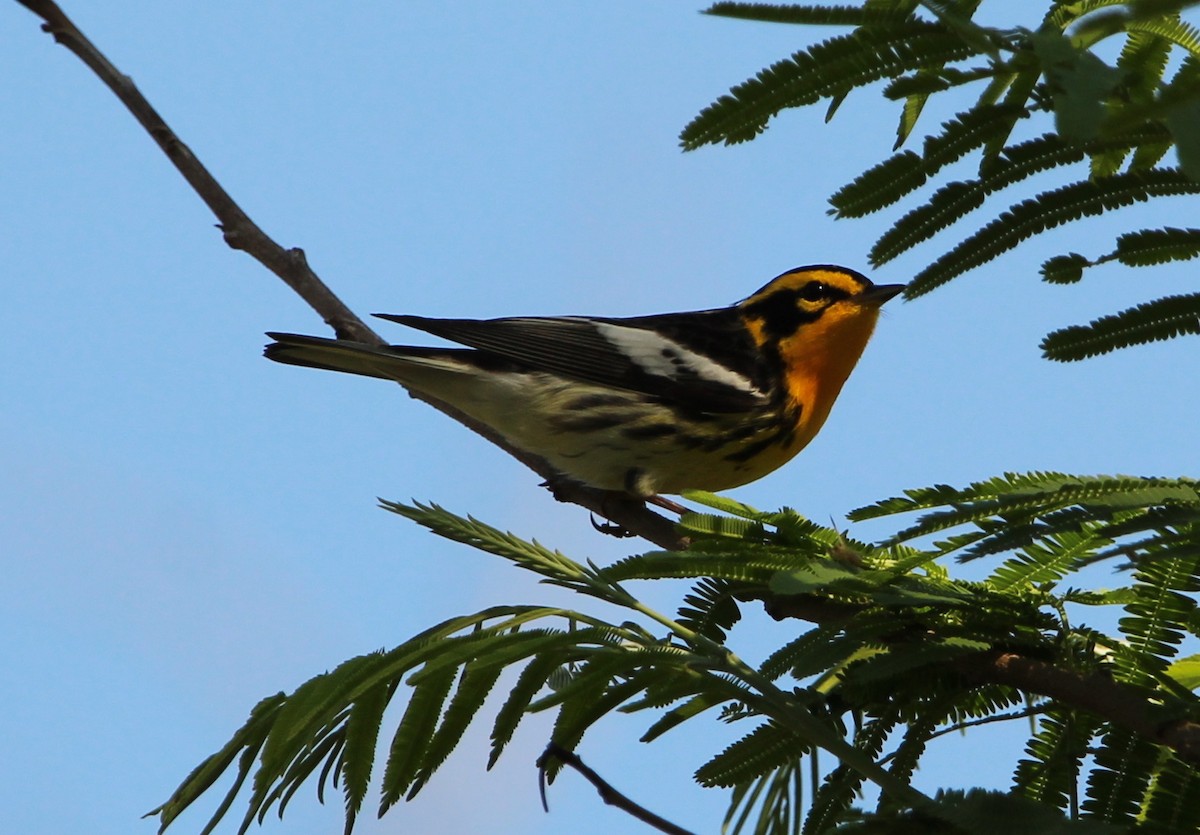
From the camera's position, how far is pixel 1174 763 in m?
2.01

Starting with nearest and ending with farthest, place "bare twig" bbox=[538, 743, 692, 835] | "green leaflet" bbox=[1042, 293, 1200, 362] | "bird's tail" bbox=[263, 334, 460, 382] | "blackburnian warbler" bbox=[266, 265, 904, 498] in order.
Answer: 1. "bare twig" bbox=[538, 743, 692, 835]
2. "green leaflet" bbox=[1042, 293, 1200, 362]
3. "bird's tail" bbox=[263, 334, 460, 382]
4. "blackburnian warbler" bbox=[266, 265, 904, 498]

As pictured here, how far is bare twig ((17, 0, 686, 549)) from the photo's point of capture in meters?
3.49

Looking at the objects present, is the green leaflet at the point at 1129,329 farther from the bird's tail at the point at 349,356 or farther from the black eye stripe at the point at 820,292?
the black eye stripe at the point at 820,292

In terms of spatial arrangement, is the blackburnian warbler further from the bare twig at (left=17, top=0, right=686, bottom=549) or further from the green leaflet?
the green leaflet

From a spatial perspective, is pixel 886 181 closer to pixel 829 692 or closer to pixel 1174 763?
pixel 829 692

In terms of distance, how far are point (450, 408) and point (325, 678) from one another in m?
3.50

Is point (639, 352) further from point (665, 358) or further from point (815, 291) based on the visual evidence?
point (815, 291)

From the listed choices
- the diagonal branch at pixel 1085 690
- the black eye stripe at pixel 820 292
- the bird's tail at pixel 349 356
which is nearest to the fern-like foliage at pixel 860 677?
the diagonal branch at pixel 1085 690

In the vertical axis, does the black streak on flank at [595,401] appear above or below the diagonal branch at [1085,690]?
above

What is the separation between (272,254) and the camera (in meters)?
4.42

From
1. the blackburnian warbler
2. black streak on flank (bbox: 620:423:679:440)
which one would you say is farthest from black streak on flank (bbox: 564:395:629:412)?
black streak on flank (bbox: 620:423:679:440)

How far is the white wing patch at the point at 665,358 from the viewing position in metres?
5.57

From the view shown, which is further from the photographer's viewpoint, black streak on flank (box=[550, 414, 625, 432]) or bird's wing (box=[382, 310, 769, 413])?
bird's wing (box=[382, 310, 769, 413])

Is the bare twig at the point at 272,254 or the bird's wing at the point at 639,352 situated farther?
the bird's wing at the point at 639,352
